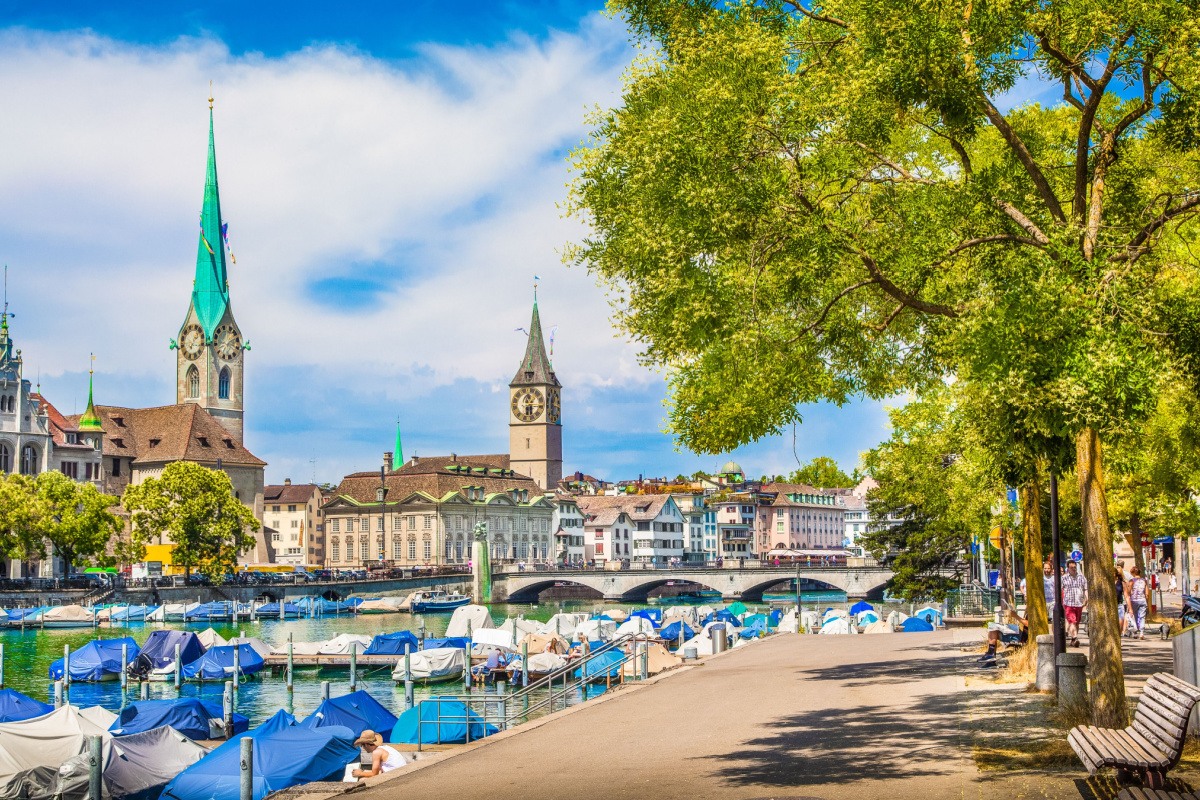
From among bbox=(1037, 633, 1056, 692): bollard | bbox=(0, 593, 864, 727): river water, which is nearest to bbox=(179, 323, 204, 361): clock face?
bbox=(0, 593, 864, 727): river water

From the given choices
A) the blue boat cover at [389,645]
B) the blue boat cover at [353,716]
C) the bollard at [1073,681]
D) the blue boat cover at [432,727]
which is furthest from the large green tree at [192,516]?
the bollard at [1073,681]

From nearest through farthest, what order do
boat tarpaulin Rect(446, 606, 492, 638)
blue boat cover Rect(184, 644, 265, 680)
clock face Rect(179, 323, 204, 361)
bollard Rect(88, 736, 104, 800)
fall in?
bollard Rect(88, 736, 104, 800) < blue boat cover Rect(184, 644, 265, 680) < boat tarpaulin Rect(446, 606, 492, 638) < clock face Rect(179, 323, 204, 361)

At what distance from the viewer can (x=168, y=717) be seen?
29328mm

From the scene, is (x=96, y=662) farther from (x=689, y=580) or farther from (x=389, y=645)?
(x=689, y=580)

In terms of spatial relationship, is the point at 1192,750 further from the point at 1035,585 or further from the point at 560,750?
the point at 1035,585

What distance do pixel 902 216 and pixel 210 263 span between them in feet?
545

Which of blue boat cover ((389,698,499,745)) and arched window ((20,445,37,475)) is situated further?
arched window ((20,445,37,475))

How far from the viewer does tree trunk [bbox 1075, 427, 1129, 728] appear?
12.7 metres

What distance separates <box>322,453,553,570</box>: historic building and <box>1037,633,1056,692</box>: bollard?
14431cm

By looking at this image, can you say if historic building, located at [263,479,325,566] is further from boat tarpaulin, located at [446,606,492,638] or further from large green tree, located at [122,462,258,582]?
boat tarpaulin, located at [446,606,492,638]

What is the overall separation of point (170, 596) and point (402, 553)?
70098 millimetres

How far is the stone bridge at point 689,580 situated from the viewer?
10531 cm

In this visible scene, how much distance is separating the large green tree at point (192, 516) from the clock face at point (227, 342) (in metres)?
71.3

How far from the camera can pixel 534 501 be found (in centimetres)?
17900
